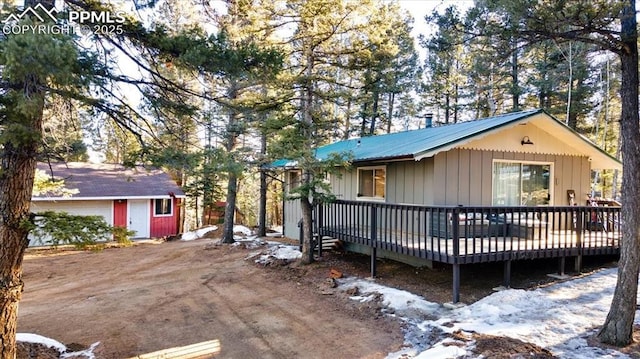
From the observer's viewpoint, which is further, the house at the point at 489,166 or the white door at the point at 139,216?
the white door at the point at 139,216

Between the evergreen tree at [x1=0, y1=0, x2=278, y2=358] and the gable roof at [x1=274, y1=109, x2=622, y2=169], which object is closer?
the evergreen tree at [x1=0, y1=0, x2=278, y2=358]

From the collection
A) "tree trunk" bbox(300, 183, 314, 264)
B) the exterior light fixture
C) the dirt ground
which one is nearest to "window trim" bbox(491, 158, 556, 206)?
the exterior light fixture

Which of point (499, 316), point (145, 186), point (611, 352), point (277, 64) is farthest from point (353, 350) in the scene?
point (145, 186)

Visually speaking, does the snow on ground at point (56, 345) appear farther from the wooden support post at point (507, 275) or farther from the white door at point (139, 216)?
the white door at point (139, 216)

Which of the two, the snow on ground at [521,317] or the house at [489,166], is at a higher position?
the house at [489,166]

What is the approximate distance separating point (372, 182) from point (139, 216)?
41.9 ft

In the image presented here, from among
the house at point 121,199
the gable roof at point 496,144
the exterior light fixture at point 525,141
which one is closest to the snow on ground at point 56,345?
the gable roof at point 496,144

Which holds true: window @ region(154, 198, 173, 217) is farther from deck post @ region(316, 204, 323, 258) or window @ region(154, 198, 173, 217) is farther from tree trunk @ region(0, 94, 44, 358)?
tree trunk @ region(0, 94, 44, 358)

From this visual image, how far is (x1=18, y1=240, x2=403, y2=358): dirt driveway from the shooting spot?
5.31 meters

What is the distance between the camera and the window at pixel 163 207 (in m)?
18.9

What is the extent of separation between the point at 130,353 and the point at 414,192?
678 centimetres

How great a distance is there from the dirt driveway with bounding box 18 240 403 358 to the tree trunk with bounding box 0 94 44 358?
118 centimetres

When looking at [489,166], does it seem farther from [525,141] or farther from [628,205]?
[628,205]

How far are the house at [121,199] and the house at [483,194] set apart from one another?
11.0m
